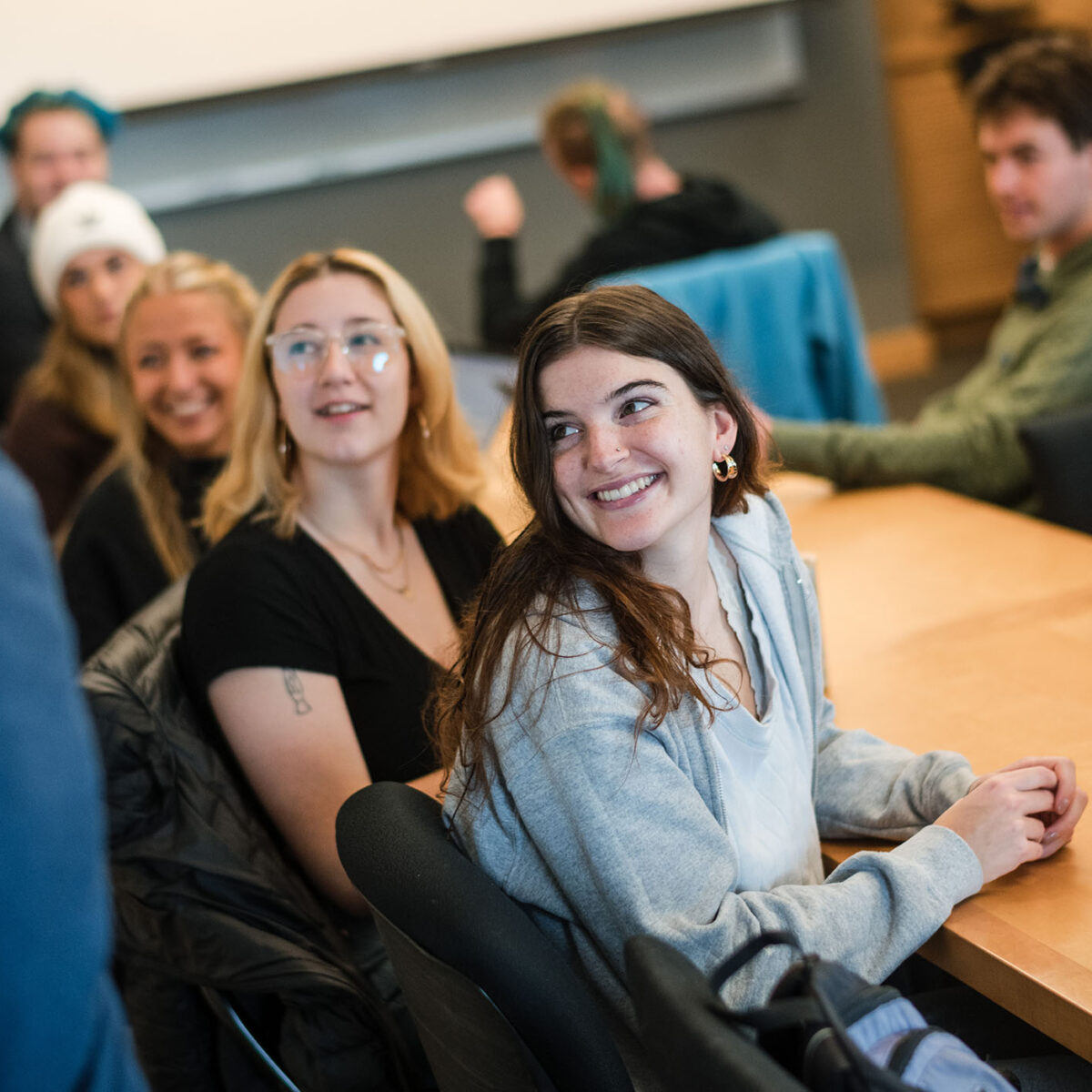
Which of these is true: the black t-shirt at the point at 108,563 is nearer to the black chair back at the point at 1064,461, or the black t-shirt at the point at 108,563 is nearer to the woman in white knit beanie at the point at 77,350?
the woman in white knit beanie at the point at 77,350

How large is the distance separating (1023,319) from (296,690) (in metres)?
1.68

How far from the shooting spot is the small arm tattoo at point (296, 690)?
144 cm

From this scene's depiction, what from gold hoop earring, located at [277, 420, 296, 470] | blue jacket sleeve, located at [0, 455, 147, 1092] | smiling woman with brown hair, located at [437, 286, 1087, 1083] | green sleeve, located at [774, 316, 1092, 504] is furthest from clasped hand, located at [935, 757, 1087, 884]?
green sleeve, located at [774, 316, 1092, 504]

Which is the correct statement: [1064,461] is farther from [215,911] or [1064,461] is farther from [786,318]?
[786,318]

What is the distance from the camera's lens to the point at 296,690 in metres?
1.45

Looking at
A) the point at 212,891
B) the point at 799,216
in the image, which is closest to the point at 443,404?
the point at 212,891

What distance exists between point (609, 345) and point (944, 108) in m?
5.26

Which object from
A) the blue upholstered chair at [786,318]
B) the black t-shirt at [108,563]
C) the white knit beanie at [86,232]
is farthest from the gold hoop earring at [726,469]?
the blue upholstered chair at [786,318]

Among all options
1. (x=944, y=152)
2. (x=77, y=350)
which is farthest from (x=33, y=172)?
(x=944, y=152)

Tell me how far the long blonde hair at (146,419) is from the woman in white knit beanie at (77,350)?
40 cm

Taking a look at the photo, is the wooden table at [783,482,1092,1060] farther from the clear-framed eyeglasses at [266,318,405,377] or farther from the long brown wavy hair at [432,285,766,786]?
the clear-framed eyeglasses at [266,318,405,377]

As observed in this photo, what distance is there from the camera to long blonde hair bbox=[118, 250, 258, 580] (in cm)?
215

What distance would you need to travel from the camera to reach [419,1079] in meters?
1.30

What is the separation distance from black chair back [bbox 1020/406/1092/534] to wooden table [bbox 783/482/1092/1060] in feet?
0.20
